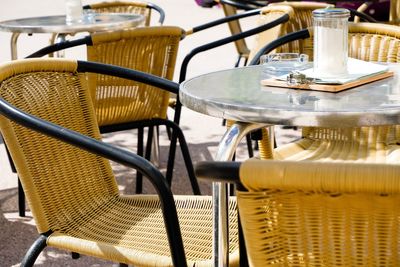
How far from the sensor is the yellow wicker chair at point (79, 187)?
87.0 inches

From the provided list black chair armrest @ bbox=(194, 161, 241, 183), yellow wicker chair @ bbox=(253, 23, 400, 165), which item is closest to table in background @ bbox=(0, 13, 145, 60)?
yellow wicker chair @ bbox=(253, 23, 400, 165)

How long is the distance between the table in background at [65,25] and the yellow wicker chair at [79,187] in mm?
1669

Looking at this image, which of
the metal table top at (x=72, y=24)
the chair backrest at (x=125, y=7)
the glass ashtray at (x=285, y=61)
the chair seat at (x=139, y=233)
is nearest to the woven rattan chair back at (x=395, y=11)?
the chair backrest at (x=125, y=7)

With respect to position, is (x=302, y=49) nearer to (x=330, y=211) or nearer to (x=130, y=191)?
(x=130, y=191)

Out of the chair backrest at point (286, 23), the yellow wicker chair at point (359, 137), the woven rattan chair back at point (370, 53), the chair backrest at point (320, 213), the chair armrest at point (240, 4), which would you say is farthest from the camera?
the chair armrest at point (240, 4)

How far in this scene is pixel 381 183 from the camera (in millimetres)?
1306

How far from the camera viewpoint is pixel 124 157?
6.84ft

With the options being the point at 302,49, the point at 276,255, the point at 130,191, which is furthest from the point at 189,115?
the point at 276,255

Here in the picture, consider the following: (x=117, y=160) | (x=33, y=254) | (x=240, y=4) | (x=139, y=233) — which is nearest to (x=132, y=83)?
(x=139, y=233)

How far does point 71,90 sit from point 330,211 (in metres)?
1.54

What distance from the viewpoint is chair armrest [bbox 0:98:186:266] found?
203cm

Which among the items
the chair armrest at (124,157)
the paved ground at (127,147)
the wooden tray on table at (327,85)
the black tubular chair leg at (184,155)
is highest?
the wooden tray on table at (327,85)

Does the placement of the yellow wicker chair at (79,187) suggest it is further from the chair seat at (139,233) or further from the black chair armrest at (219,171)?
the black chair armrest at (219,171)

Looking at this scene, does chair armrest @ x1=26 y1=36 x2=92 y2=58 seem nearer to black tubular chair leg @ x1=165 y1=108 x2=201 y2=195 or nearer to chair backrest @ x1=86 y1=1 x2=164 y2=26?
black tubular chair leg @ x1=165 y1=108 x2=201 y2=195
